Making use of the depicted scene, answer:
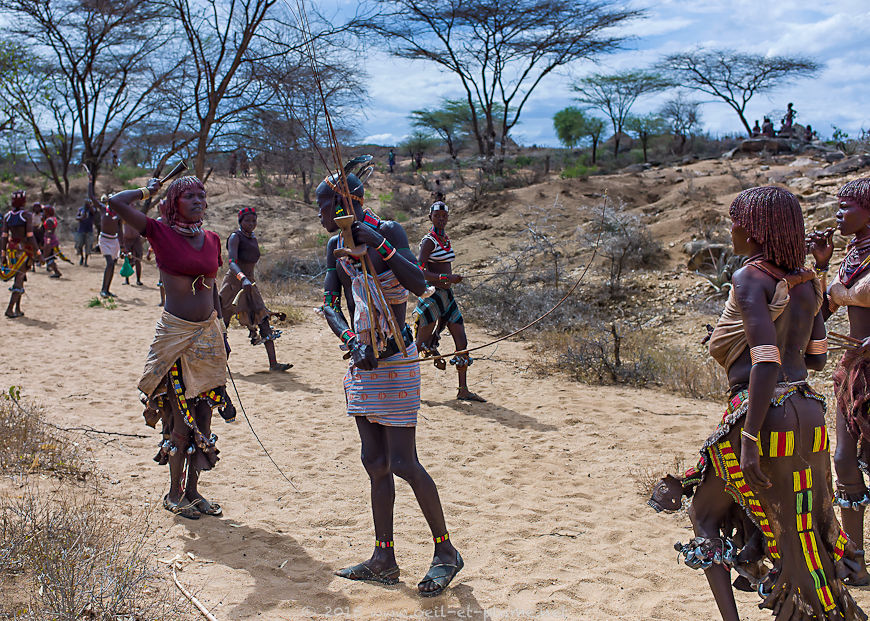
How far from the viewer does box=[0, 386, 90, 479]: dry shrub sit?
14.7ft

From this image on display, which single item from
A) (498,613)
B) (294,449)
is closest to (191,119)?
(294,449)

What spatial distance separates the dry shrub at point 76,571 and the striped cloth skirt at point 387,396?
45.6 inches

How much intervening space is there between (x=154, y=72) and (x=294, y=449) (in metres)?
18.9

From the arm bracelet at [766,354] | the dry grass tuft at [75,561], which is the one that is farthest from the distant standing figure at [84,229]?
the arm bracelet at [766,354]

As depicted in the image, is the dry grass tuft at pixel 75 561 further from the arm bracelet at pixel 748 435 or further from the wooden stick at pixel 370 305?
the arm bracelet at pixel 748 435

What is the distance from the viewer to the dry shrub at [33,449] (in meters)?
4.48

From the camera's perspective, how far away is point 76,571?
3.05 m

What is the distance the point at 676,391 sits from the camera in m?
7.33

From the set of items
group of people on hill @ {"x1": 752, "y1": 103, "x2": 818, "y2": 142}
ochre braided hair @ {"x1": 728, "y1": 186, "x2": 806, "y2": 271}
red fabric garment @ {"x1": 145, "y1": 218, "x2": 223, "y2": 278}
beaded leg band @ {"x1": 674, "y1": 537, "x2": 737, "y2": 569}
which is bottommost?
beaded leg band @ {"x1": 674, "y1": 537, "x2": 737, "y2": 569}

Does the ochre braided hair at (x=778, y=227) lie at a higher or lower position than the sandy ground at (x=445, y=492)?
higher

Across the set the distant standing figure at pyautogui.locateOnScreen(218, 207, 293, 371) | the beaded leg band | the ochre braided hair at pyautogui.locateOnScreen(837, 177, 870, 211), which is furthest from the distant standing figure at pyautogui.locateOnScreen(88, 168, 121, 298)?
the beaded leg band

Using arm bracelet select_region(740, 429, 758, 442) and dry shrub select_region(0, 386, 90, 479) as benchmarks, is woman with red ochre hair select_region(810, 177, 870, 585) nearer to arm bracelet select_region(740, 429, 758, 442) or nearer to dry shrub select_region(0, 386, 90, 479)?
arm bracelet select_region(740, 429, 758, 442)

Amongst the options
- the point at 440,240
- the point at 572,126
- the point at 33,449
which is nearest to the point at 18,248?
the point at 33,449

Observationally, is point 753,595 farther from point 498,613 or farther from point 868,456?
point 498,613
